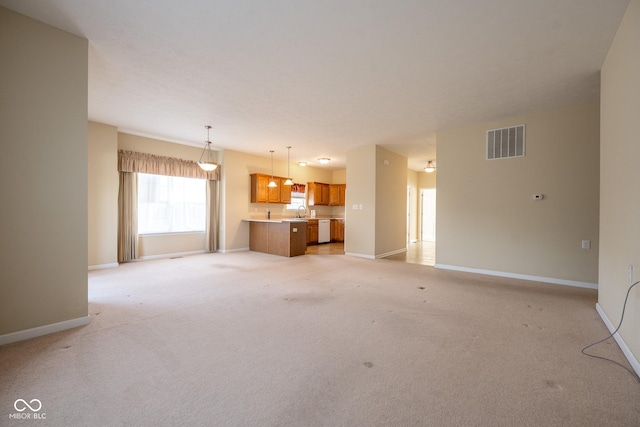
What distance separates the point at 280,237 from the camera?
7.14 meters

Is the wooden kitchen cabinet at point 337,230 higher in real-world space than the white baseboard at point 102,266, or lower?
higher

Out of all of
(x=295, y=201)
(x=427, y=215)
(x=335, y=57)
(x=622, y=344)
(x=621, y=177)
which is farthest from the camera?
(x=427, y=215)

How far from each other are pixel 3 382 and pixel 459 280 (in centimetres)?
530

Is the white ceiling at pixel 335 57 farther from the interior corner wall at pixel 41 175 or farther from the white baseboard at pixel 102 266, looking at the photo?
the white baseboard at pixel 102 266

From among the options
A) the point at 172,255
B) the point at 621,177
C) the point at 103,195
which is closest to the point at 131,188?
the point at 103,195

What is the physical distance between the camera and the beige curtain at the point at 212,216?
742 cm

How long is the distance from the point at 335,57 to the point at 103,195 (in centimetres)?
529

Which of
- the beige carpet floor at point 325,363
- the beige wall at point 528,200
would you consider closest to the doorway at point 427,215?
the beige wall at point 528,200

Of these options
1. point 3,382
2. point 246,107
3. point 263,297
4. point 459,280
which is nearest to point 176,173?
point 246,107

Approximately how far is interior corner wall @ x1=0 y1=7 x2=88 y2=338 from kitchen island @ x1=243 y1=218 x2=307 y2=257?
14.5ft

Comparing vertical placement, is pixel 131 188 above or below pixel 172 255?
above

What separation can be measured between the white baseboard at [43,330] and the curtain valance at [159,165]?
4064 millimetres

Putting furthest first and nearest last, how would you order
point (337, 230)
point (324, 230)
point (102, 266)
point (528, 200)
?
point (337, 230)
point (324, 230)
point (102, 266)
point (528, 200)

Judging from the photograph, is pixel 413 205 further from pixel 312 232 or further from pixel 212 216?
pixel 212 216
